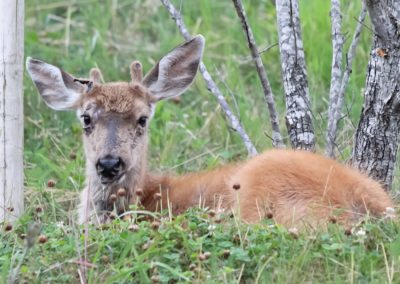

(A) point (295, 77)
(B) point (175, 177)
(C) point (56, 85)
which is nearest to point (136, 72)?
(C) point (56, 85)

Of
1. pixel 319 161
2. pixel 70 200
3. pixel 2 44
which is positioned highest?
pixel 2 44

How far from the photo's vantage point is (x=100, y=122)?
7496 millimetres

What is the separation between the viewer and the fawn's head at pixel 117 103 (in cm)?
739

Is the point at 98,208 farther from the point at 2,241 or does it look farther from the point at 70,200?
the point at 2,241

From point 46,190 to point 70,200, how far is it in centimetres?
25

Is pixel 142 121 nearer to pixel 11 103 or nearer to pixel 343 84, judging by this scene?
pixel 11 103

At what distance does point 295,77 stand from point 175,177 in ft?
3.33

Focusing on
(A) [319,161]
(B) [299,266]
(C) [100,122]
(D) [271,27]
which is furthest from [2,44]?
(D) [271,27]

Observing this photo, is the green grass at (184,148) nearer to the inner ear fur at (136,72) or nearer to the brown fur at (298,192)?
the brown fur at (298,192)

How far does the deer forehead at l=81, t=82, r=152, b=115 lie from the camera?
7520 mm

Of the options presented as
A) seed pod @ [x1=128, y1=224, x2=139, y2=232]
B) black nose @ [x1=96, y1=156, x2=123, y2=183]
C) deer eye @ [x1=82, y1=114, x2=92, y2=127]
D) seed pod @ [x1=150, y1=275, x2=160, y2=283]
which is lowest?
seed pod @ [x1=150, y1=275, x2=160, y2=283]

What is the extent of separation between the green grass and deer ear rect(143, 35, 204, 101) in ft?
2.55

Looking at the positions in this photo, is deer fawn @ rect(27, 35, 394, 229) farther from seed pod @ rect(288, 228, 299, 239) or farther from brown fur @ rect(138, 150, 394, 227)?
seed pod @ rect(288, 228, 299, 239)

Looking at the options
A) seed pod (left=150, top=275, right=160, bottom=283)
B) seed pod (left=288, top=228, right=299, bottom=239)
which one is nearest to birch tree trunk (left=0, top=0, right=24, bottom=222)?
seed pod (left=150, top=275, right=160, bottom=283)
